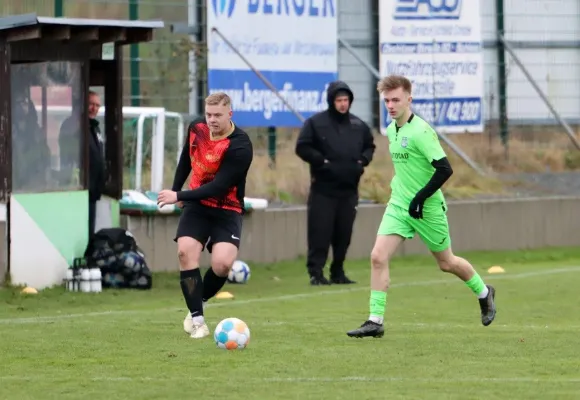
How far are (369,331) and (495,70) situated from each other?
48.2 feet

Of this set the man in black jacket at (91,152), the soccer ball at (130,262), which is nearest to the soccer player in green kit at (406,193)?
the soccer ball at (130,262)

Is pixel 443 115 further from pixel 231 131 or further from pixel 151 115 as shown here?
pixel 231 131

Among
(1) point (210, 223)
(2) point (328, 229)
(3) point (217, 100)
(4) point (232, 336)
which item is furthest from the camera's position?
(2) point (328, 229)

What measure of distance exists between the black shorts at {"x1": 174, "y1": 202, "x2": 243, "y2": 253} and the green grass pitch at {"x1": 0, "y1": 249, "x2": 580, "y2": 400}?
30.7 inches

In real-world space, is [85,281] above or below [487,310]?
below

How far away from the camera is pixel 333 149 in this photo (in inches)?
698

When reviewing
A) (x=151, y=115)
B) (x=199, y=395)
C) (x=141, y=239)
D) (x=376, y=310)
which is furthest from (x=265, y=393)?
(x=151, y=115)

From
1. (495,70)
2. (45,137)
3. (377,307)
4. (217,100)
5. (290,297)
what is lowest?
(290,297)

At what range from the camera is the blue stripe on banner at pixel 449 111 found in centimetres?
2406

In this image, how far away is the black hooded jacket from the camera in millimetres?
17734

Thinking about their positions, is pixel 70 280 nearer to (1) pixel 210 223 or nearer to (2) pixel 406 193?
(1) pixel 210 223

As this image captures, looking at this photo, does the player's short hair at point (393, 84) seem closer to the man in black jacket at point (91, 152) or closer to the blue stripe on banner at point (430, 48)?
the man in black jacket at point (91, 152)

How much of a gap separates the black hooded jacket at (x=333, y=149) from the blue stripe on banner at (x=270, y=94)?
14.4ft

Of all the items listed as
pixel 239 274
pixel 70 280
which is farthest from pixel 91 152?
pixel 239 274
